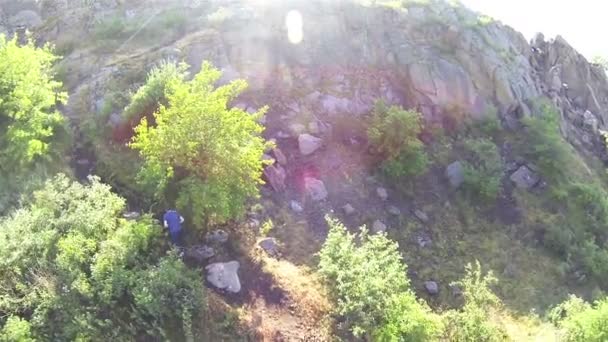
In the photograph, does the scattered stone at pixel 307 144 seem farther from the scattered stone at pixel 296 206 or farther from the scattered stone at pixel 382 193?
the scattered stone at pixel 382 193

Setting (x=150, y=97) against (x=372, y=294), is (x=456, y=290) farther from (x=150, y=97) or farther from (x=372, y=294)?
(x=150, y=97)

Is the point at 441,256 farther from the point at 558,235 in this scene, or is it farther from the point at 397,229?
the point at 558,235

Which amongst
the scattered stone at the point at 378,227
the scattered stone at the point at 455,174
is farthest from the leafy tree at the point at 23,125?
the scattered stone at the point at 455,174

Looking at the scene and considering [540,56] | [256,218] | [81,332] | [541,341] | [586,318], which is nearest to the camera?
[81,332]

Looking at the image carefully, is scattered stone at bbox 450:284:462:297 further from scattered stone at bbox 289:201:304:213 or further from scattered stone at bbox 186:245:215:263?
scattered stone at bbox 186:245:215:263

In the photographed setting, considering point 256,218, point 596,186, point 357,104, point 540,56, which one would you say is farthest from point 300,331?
point 540,56

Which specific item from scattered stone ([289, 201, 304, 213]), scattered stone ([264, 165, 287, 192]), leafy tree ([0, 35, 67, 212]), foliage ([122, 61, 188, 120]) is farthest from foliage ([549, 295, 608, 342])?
leafy tree ([0, 35, 67, 212])
